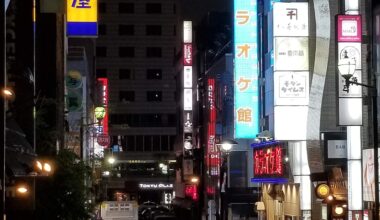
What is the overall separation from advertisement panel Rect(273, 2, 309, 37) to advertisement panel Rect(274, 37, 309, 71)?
330mm

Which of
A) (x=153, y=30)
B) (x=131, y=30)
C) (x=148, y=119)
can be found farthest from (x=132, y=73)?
(x=148, y=119)

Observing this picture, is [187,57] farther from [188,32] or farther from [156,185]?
[156,185]

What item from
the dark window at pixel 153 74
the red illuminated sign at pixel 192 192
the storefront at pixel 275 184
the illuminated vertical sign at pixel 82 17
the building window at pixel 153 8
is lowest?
the red illuminated sign at pixel 192 192

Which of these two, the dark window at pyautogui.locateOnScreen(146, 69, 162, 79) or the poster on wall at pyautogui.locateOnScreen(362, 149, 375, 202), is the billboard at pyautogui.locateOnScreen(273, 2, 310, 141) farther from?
A: the dark window at pyautogui.locateOnScreen(146, 69, 162, 79)

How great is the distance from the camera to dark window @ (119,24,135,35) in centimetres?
11944

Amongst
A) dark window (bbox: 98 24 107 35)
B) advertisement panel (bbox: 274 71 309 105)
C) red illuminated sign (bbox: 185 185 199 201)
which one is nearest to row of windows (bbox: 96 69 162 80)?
dark window (bbox: 98 24 107 35)

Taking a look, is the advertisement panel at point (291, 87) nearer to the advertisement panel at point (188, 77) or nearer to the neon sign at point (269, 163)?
the neon sign at point (269, 163)

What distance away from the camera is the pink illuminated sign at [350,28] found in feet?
109

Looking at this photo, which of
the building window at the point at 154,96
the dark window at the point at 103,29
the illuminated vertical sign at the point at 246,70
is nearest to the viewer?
the illuminated vertical sign at the point at 246,70

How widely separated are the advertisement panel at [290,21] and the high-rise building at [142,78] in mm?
77922

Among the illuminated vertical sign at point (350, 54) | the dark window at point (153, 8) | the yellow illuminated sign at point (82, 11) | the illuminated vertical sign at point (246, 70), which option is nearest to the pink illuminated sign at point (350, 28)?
the illuminated vertical sign at point (350, 54)

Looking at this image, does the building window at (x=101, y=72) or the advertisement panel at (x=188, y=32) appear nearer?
the advertisement panel at (x=188, y=32)

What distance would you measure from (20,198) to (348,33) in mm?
19001

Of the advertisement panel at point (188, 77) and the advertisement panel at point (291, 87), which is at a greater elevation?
the advertisement panel at point (188, 77)
